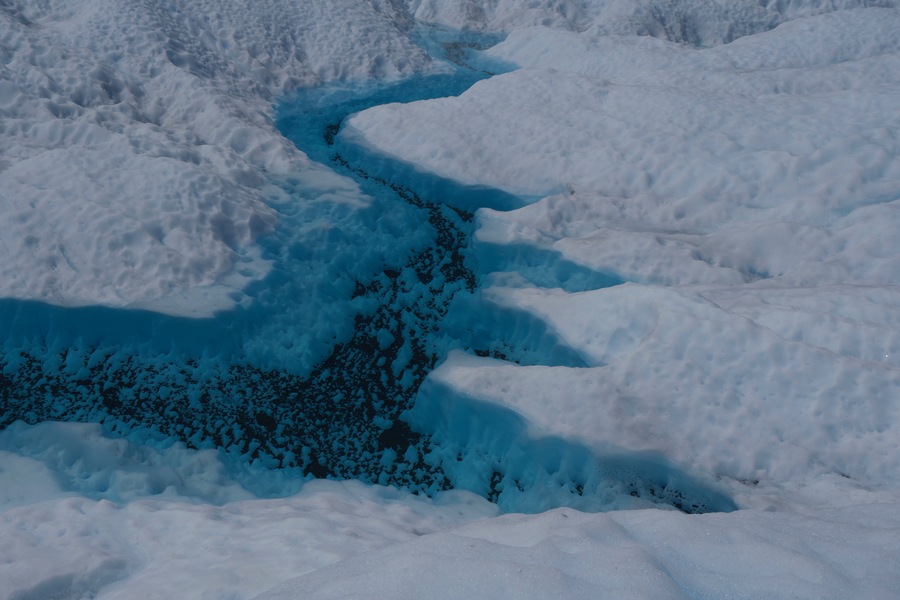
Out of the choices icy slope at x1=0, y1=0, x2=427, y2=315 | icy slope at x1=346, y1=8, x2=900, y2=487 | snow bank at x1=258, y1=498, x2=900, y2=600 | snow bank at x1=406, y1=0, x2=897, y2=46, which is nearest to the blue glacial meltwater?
icy slope at x1=346, y1=8, x2=900, y2=487

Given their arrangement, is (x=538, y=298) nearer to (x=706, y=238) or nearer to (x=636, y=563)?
(x=706, y=238)

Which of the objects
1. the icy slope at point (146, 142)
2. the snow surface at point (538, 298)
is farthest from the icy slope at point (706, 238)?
the icy slope at point (146, 142)

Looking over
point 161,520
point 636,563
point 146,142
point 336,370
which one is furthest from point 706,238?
point 146,142

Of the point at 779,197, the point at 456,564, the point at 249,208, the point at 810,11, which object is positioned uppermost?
the point at 810,11

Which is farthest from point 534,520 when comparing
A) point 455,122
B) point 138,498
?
point 455,122

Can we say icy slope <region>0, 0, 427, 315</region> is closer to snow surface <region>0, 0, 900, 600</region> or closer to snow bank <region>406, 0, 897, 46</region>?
snow surface <region>0, 0, 900, 600</region>

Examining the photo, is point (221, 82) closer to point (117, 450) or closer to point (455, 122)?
point (455, 122)

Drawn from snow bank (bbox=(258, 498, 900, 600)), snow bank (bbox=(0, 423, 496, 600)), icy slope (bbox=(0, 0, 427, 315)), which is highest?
icy slope (bbox=(0, 0, 427, 315))
